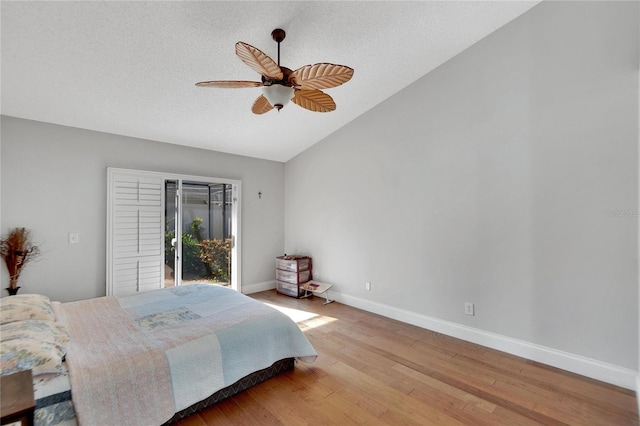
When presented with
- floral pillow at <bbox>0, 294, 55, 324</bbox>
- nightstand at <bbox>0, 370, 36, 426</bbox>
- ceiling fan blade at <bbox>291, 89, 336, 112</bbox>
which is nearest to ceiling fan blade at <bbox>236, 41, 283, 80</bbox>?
ceiling fan blade at <bbox>291, 89, 336, 112</bbox>

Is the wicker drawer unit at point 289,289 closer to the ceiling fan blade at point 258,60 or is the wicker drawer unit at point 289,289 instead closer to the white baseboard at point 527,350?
the white baseboard at point 527,350

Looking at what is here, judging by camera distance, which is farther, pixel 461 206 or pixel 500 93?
pixel 461 206

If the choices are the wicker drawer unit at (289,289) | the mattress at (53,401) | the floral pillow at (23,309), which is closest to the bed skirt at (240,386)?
the mattress at (53,401)

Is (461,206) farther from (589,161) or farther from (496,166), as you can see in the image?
(589,161)

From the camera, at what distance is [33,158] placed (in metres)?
3.01

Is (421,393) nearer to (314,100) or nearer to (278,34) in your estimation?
(314,100)

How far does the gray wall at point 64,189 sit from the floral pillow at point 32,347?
1.56 m

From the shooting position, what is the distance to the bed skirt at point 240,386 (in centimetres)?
189

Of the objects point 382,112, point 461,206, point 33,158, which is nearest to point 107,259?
point 33,158

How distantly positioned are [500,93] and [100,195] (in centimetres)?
454

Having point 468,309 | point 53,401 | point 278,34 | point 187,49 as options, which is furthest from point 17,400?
point 468,309

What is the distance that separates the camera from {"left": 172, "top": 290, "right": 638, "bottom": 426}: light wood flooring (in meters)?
1.89

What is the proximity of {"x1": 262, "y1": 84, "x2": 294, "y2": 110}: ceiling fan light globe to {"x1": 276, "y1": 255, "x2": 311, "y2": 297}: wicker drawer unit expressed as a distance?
289cm

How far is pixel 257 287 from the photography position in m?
4.89
